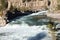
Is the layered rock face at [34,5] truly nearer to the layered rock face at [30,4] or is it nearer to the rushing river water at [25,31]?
the layered rock face at [30,4]

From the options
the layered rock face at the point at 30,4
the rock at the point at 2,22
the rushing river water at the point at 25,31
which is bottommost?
the layered rock face at the point at 30,4

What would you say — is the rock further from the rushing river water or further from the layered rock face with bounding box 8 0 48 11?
the layered rock face with bounding box 8 0 48 11

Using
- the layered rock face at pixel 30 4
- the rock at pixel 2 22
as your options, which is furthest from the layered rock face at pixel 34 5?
the rock at pixel 2 22

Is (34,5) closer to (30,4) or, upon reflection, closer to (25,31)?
(30,4)

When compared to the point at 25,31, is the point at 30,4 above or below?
below

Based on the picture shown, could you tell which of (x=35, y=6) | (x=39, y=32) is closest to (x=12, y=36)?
(x=39, y=32)

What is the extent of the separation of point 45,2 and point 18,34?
73.0 ft

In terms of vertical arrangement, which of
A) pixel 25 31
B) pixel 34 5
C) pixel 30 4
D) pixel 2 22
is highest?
pixel 2 22

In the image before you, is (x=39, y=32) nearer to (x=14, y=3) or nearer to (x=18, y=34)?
(x=18, y=34)

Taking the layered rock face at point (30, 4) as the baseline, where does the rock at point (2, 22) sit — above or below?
above

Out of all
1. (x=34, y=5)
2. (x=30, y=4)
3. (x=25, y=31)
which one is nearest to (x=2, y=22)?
(x=25, y=31)

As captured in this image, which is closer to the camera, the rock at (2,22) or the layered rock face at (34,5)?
→ the rock at (2,22)

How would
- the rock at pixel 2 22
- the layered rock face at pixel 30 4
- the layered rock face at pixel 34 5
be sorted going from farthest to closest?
the layered rock face at pixel 30 4
the layered rock face at pixel 34 5
the rock at pixel 2 22

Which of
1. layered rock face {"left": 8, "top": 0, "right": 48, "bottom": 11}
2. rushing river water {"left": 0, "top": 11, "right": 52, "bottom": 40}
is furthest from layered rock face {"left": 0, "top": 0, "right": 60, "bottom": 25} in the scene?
rushing river water {"left": 0, "top": 11, "right": 52, "bottom": 40}
